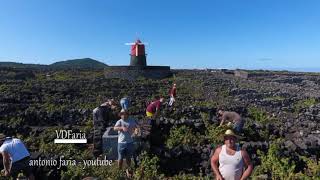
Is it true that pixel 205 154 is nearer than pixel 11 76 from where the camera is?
Yes

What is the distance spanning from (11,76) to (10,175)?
41.7 m

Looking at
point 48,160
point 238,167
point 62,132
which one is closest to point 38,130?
point 62,132

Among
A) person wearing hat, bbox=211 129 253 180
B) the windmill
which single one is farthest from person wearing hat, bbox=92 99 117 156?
the windmill

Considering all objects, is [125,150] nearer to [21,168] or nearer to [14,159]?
[21,168]

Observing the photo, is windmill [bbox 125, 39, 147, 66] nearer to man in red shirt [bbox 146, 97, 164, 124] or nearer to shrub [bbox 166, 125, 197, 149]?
man in red shirt [bbox 146, 97, 164, 124]

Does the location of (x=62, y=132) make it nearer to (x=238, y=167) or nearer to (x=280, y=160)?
(x=280, y=160)

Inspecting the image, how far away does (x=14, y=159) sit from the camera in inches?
352

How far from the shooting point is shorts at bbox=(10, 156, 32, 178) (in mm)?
8938

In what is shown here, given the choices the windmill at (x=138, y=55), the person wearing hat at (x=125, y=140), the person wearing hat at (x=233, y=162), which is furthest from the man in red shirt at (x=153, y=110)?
the windmill at (x=138, y=55)

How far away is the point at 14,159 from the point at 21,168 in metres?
0.25

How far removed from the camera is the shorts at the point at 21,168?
8.94 metres

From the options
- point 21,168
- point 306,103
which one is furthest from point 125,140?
point 306,103

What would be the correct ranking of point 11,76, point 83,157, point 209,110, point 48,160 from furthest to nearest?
point 11,76 → point 209,110 → point 83,157 → point 48,160

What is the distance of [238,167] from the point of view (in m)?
7.79
